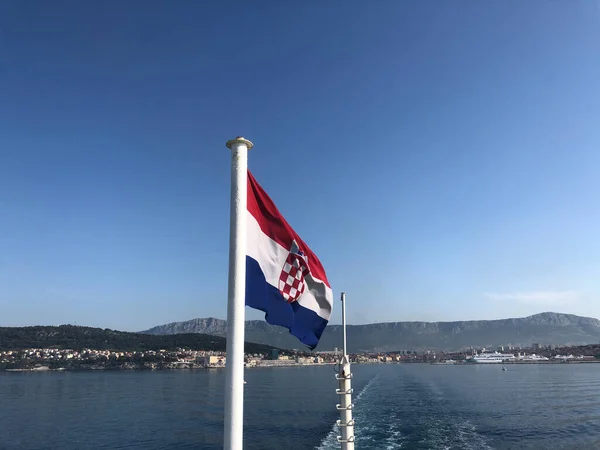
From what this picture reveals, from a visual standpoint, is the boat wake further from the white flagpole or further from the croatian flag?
the white flagpole

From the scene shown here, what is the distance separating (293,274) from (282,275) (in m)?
0.24

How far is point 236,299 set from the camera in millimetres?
4496

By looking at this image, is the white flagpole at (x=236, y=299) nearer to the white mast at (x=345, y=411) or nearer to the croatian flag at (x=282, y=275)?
the croatian flag at (x=282, y=275)

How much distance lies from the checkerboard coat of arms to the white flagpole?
1440mm

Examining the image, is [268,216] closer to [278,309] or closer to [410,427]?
[278,309]

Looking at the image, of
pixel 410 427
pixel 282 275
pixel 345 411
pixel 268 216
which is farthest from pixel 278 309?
pixel 410 427

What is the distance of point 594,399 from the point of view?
5884cm

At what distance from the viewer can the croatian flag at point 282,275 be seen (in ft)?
17.7

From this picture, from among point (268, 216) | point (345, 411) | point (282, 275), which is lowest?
point (345, 411)

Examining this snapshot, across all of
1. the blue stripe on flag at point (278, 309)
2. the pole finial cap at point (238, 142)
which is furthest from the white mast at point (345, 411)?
the pole finial cap at point (238, 142)

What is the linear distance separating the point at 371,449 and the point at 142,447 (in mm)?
16521

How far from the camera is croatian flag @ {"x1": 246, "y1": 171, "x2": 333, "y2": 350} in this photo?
539cm

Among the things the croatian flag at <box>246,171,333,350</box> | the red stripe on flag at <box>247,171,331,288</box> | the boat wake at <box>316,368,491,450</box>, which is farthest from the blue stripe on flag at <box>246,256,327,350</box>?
the boat wake at <box>316,368,491,450</box>

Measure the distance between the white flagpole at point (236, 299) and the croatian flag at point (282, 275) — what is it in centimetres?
40
